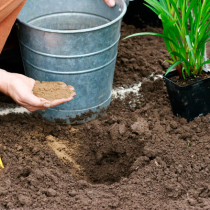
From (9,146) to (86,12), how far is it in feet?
3.31

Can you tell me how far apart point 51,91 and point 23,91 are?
156 millimetres

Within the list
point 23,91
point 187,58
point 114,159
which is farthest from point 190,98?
point 23,91

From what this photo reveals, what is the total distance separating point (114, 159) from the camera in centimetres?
194

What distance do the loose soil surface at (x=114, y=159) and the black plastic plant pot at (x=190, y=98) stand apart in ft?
0.19

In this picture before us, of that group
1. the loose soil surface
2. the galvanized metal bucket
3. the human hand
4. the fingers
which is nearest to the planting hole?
the loose soil surface

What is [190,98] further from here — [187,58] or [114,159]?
[114,159]

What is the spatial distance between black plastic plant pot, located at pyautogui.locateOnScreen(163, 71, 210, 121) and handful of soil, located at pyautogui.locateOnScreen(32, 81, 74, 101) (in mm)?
641

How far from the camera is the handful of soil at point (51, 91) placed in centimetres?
180

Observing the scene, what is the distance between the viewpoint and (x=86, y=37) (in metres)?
1.74

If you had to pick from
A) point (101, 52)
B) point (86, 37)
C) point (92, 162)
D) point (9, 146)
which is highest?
point (86, 37)

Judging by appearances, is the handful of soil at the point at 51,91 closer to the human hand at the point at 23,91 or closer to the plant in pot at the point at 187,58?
the human hand at the point at 23,91

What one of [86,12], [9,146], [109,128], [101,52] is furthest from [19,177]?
[86,12]

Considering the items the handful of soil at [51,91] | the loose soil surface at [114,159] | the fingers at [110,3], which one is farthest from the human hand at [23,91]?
the fingers at [110,3]

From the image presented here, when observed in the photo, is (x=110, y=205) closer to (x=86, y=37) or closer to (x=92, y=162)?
(x=92, y=162)
